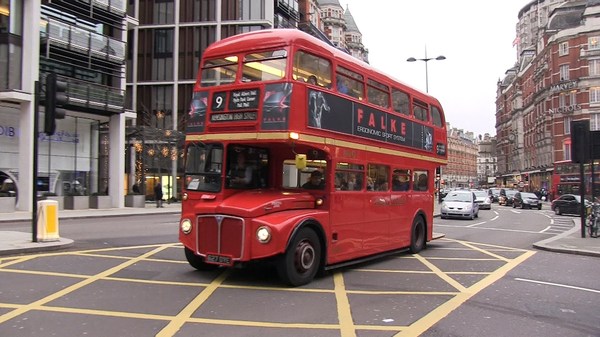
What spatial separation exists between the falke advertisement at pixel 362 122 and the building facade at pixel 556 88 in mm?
62354

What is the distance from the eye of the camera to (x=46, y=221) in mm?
11984

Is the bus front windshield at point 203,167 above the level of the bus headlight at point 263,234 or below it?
above

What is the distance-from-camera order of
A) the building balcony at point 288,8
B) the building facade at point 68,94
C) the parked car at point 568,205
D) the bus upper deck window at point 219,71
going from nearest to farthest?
the bus upper deck window at point 219,71 < the building facade at point 68,94 < the parked car at point 568,205 < the building balcony at point 288,8

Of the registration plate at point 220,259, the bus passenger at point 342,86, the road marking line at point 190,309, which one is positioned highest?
the bus passenger at point 342,86

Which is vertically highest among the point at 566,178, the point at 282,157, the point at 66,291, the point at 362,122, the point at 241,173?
the point at 362,122

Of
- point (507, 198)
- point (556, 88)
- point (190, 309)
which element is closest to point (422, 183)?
point (190, 309)

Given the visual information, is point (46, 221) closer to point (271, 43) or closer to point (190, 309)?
point (190, 309)

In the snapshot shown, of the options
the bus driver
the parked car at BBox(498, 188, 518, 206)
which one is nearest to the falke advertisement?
the bus driver

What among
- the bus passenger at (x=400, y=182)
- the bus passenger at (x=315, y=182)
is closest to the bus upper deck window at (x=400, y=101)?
the bus passenger at (x=400, y=182)

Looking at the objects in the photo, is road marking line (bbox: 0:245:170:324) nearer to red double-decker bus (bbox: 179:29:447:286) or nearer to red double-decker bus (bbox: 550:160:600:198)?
red double-decker bus (bbox: 179:29:447:286)

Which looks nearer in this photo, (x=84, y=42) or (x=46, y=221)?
(x=46, y=221)

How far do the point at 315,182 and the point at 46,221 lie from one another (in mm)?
7170

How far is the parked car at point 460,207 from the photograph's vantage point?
2632 centimetres

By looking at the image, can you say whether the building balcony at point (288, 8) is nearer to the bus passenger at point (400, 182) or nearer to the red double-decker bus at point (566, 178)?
the red double-decker bus at point (566, 178)
